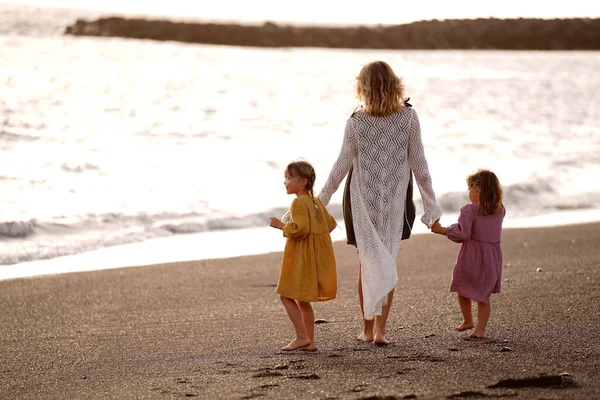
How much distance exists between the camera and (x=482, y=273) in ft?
16.7

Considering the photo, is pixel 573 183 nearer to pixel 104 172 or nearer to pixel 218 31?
pixel 104 172

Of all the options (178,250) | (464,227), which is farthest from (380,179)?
(178,250)

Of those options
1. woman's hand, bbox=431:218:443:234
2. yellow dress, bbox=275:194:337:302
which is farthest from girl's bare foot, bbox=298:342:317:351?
woman's hand, bbox=431:218:443:234

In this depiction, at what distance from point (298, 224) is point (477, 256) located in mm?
1030

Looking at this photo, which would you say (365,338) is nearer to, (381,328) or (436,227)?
(381,328)

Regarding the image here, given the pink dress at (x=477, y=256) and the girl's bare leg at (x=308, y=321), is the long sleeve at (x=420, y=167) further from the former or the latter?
the girl's bare leg at (x=308, y=321)

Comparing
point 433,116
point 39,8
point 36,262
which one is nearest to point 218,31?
point 39,8

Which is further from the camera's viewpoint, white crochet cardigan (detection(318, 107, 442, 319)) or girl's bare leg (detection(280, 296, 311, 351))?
white crochet cardigan (detection(318, 107, 442, 319))

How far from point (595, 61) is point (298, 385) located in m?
51.4

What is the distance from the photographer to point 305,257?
4887 millimetres

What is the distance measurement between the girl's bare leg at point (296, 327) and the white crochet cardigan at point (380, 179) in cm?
35

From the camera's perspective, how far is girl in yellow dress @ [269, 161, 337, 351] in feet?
15.9

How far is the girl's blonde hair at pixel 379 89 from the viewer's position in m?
4.89

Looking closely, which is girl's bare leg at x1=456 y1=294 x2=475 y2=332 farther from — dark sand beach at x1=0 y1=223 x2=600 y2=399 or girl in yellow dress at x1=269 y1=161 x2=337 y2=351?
girl in yellow dress at x1=269 y1=161 x2=337 y2=351
